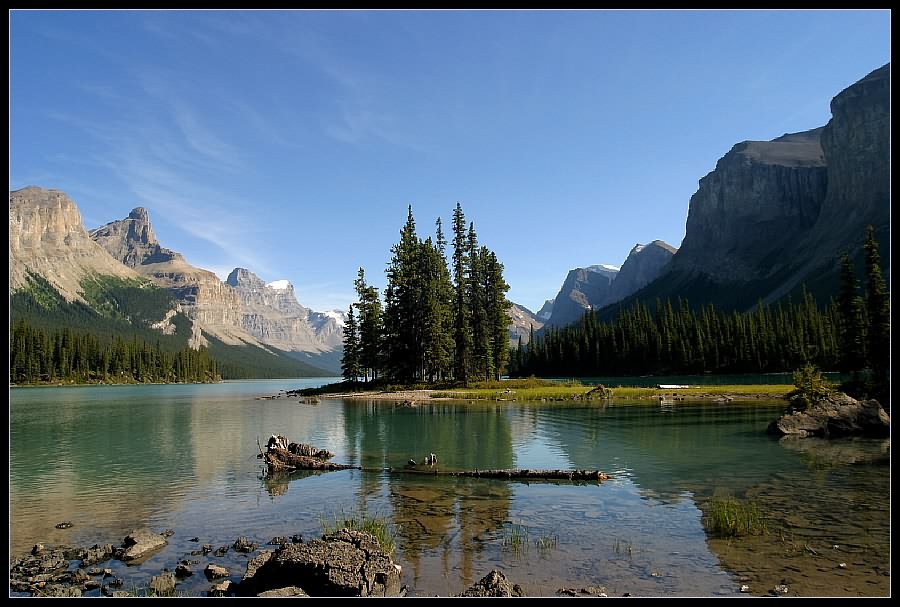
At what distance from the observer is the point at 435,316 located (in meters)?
94.0

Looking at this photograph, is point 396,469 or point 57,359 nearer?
point 396,469

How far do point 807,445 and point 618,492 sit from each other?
767 inches

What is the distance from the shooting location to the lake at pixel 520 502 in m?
14.7

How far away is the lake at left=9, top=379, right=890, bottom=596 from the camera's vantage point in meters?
14.7

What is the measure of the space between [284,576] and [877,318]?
79.3 m

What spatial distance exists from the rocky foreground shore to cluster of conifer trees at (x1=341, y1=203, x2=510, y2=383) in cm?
7801

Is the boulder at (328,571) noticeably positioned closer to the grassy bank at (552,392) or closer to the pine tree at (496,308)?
the grassy bank at (552,392)

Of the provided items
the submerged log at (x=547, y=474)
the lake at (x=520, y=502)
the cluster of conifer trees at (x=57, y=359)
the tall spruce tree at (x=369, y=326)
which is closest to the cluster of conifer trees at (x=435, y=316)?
the tall spruce tree at (x=369, y=326)

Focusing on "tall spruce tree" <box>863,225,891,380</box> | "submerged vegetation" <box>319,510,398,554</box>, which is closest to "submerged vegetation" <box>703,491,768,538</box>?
"submerged vegetation" <box>319,510,398,554</box>

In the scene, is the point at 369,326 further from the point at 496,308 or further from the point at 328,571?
the point at 328,571

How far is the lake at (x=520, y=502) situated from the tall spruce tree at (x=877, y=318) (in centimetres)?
3424

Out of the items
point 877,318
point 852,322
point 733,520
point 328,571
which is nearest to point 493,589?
point 328,571

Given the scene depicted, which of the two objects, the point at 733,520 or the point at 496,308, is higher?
the point at 496,308

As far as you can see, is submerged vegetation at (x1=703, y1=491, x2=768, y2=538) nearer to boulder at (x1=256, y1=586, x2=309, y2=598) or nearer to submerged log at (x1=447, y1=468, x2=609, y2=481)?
submerged log at (x1=447, y1=468, x2=609, y2=481)
